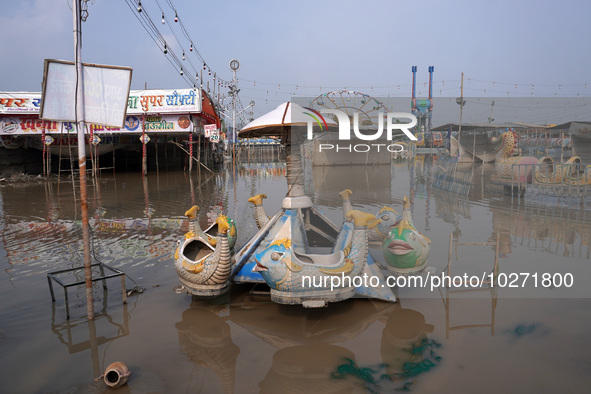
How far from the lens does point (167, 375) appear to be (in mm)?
3801

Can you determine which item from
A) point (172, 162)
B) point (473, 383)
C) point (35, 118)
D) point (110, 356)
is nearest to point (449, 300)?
point (473, 383)

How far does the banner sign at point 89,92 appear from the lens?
418cm

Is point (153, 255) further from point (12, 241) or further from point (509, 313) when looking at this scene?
point (509, 313)

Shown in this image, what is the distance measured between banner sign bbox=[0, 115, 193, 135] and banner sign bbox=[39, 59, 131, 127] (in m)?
19.1

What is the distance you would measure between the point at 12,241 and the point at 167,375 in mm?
6995

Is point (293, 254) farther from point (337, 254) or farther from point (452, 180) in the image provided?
point (452, 180)

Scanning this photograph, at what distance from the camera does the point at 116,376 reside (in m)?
3.54

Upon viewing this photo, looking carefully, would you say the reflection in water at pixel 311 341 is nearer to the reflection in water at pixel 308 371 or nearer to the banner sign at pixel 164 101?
the reflection in water at pixel 308 371

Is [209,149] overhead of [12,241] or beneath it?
overhead

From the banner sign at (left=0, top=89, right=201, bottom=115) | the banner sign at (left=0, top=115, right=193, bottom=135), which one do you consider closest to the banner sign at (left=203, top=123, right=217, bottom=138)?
the banner sign at (left=0, top=115, right=193, bottom=135)

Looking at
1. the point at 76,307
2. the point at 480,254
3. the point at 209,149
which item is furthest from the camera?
the point at 209,149

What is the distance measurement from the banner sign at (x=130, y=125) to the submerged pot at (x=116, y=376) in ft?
67.6

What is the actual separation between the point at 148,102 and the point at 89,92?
63.5 feet

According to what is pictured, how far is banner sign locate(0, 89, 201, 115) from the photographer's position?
22.2 meters
